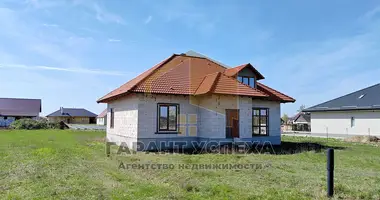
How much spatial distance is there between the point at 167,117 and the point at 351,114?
21615 mm

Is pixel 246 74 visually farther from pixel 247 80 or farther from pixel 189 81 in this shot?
pixel 189 81

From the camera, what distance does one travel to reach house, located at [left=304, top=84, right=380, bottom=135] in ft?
88.6

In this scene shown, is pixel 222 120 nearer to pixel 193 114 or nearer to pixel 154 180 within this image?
pixel 193 114

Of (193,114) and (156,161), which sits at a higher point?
(193,114)

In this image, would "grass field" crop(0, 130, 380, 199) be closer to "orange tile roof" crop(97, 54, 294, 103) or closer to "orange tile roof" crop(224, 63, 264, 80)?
"orange tile roof" crop(97, 54, 294, 103)

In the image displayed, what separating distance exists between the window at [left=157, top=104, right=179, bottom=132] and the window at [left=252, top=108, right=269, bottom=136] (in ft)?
18.9

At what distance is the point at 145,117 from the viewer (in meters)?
15.5

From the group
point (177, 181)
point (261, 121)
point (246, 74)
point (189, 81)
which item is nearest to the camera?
point (177, 181)

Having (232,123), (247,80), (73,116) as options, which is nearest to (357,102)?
(247,80)

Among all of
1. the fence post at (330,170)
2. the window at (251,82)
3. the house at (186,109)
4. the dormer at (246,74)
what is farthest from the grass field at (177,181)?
the window at (251,82)

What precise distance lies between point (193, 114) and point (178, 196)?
10.8 m

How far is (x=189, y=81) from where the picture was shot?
17.5m

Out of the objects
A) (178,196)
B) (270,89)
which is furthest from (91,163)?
(270,89)

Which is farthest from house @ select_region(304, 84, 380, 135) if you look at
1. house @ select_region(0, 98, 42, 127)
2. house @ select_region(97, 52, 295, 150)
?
house @ select_region(0, 98, 42, 127)
